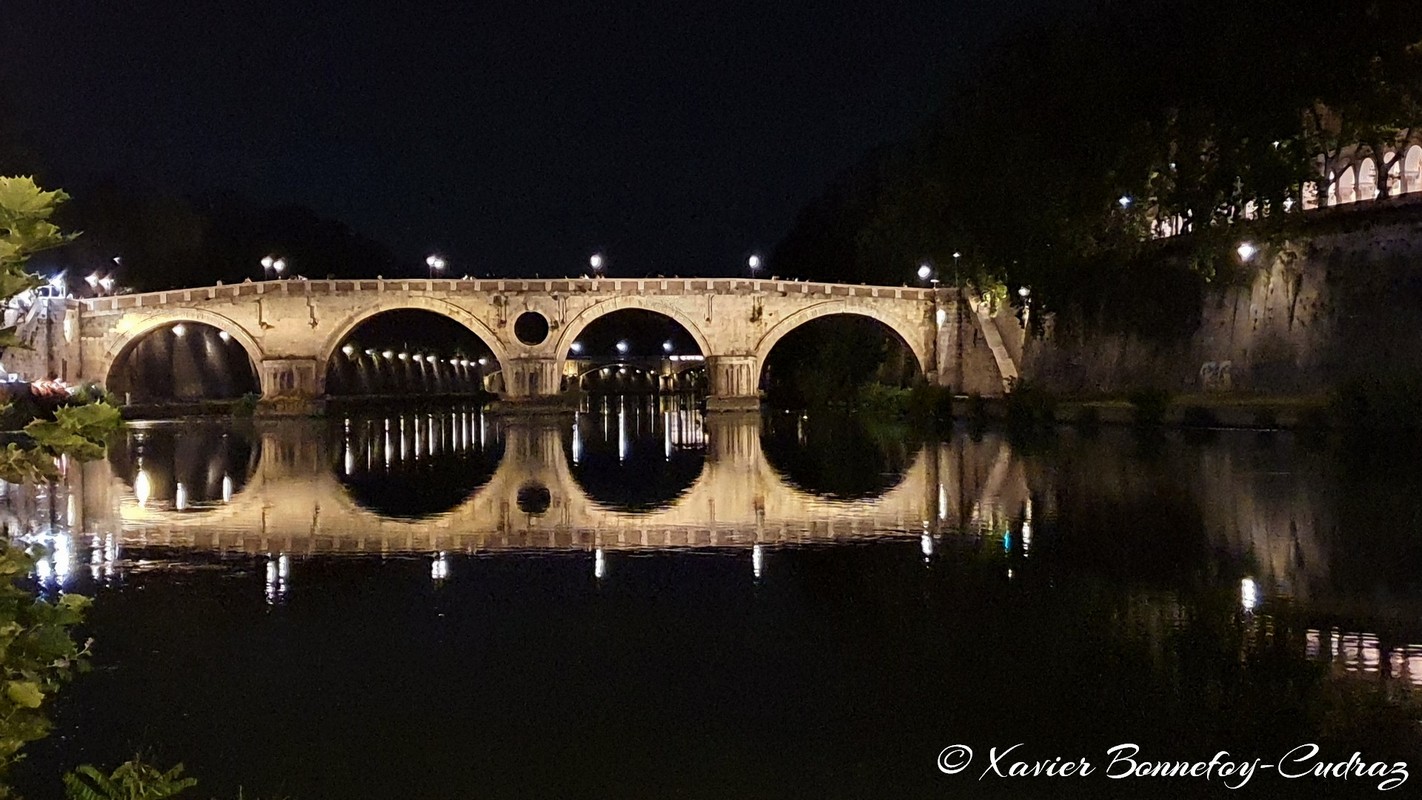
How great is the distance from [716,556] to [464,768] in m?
7.19

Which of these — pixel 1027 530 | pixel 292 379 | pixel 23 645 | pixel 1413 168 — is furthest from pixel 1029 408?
pixel 23 645

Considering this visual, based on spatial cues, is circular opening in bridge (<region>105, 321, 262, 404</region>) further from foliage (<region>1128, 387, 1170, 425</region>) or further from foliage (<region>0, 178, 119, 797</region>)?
foliage (<region>0, 178, 119, 797</region>)

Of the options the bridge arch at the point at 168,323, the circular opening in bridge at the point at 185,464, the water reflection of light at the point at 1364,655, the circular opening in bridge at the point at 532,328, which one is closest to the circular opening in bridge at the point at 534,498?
the circular opening in bridge at the point at 185,464

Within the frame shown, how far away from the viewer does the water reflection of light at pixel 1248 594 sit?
34.6 ft

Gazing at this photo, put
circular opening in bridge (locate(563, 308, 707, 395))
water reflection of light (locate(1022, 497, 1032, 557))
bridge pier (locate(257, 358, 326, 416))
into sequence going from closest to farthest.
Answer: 1. water reflection of light (locate(1022, 497, 1032, 557))
2. bridge pier (locate(257, 358, 326, 416))
3. circular opening in bridge (locate(563, 308, 707, 395))

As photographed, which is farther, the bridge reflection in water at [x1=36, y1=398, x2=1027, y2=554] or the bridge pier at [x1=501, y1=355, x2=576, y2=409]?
the bridge pier at [x1=501, y1=355, x2=576, y2=409]

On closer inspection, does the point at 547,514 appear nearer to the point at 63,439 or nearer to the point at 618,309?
the point at 63,439

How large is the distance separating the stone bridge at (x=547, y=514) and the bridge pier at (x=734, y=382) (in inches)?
1419

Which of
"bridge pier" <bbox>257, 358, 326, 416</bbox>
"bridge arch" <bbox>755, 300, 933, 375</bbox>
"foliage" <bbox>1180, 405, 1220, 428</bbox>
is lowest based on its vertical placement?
"foliage" <bbox>1180, 405, 1220, 428</bbox>

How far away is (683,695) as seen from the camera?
8.16 metres

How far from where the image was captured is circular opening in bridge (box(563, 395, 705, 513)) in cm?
2098

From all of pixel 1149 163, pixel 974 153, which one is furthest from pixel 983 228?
pixel 1149 163

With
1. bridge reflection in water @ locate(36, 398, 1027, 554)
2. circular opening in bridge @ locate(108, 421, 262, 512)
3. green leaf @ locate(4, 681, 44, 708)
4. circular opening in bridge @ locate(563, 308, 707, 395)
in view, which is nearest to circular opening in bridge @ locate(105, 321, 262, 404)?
circular opening in bridge @ locate(108, 421, 262, 512)

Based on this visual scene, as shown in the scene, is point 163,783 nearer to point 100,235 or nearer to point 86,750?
point 86,750
